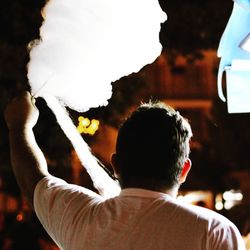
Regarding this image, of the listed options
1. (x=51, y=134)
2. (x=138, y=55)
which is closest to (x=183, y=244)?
(x=138, y=55)

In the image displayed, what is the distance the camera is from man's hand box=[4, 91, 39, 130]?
7.69 feet

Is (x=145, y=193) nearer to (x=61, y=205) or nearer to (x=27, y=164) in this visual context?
(x=61, y=205)

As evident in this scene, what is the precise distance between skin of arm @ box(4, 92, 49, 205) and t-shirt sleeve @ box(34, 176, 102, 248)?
7cm

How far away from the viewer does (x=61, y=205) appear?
78.4 inches

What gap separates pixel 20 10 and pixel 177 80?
38.3 ft

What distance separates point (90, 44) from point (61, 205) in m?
0.86

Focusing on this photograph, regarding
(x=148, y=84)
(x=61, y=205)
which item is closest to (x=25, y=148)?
(x=61, y=205)

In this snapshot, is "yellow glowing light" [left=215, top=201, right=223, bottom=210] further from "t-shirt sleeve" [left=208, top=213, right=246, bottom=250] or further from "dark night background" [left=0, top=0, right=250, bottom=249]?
"t-shirt sleeve" [left=208, top=213, right=246, bottom=250]

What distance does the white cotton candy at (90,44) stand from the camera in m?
2.41

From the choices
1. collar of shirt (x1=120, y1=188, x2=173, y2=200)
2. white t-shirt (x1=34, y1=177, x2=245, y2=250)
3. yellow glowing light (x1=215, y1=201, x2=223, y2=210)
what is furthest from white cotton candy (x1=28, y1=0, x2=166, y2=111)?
yellow glowing light (x1=215, y1=201, x2=223, y2=210)

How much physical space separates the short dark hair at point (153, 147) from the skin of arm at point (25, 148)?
0.41 metres

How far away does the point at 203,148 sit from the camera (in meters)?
12.6

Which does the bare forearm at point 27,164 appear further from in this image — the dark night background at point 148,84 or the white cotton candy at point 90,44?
the dark night background at point 148,84

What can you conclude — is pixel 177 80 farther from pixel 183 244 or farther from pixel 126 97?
pixel 183 244
